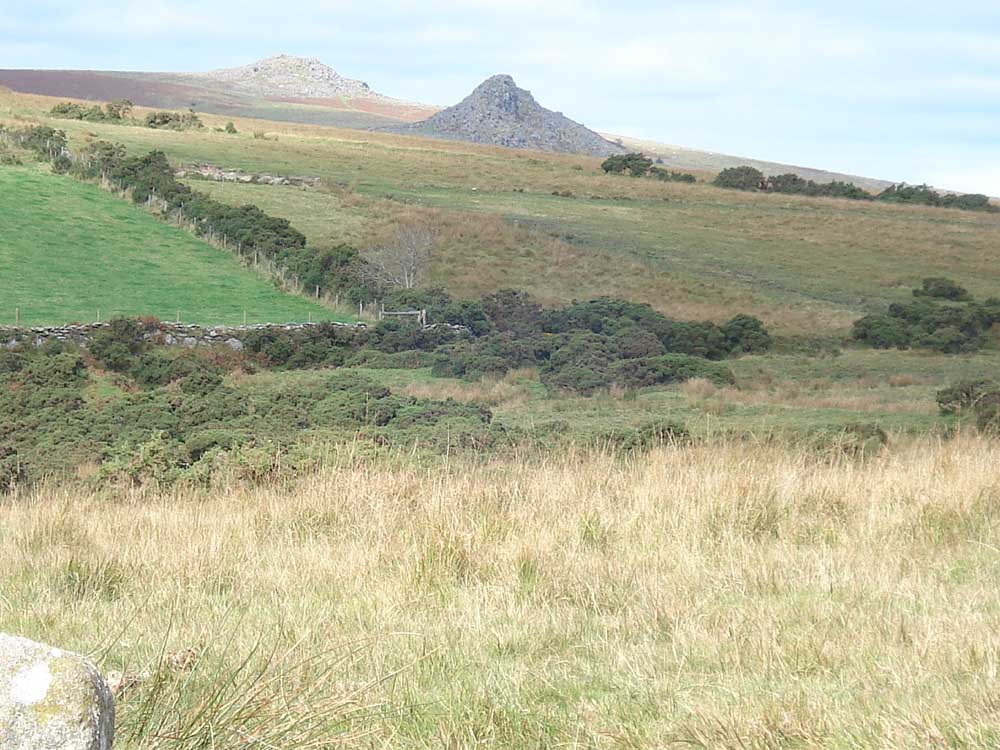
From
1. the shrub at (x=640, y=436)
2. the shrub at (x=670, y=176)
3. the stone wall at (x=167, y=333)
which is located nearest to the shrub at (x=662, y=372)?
the shrub at (x=640, y=436)

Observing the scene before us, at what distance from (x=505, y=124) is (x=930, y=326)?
392 feet

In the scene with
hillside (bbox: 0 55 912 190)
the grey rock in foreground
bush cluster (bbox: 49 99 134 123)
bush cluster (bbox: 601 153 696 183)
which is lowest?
the grey rock in foreground

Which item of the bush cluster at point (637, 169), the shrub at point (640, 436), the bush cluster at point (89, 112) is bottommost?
the shrub at point (640, 436)

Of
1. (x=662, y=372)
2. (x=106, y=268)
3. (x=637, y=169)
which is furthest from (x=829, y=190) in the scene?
(x=662, y=372)

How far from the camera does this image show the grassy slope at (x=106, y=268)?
29531mm

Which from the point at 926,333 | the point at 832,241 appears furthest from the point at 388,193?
the point at 926,333

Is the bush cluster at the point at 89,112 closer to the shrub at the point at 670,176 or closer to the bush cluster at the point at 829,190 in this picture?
the shrub at the point at 670,176

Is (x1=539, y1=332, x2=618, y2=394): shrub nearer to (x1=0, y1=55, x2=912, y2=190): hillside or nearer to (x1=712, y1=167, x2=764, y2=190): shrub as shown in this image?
(x1=712, y1=167, x2=764, y2=190): shrub

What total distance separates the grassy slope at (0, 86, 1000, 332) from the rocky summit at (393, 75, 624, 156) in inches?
3012

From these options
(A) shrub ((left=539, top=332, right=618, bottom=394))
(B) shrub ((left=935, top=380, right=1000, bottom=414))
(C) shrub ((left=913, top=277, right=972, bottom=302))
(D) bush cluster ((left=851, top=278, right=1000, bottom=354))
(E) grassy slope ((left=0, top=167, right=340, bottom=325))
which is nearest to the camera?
(B) shrub ((left=935, top=380, right=1000, bottom=414))

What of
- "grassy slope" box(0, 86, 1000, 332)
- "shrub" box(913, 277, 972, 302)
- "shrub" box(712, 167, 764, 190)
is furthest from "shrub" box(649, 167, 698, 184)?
"shrub" box(913, 277, 972, 302)

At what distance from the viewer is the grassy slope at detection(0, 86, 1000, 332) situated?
119 feet

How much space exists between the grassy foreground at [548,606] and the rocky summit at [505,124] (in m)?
133

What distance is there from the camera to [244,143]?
5950 centimetres
